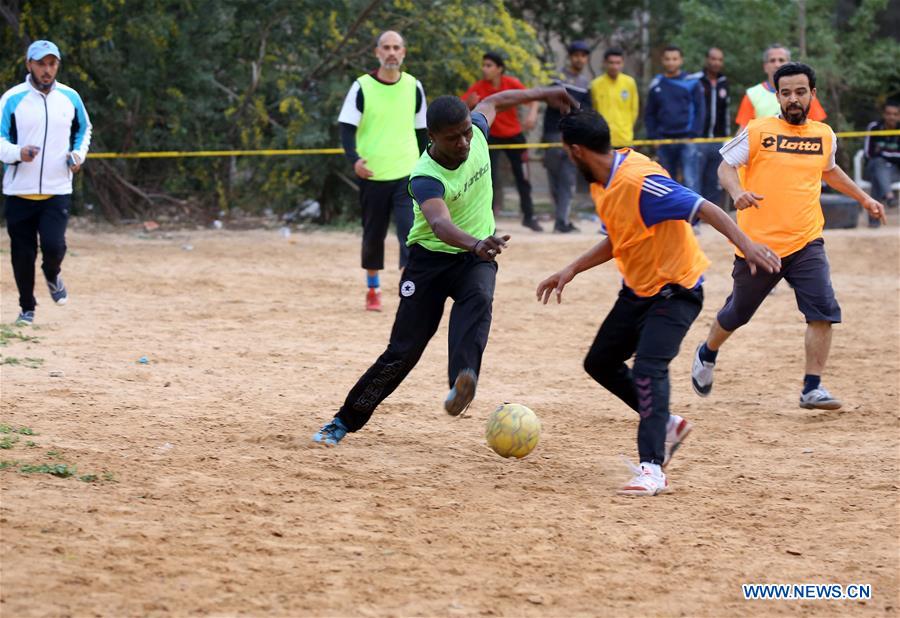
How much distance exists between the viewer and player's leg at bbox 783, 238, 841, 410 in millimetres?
8203

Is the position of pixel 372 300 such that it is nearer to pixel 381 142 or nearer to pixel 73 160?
pixel 381 142

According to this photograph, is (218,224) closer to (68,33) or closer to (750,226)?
(68,33)

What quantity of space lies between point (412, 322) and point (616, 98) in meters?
10.9

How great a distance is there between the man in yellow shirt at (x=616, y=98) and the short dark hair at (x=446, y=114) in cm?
1073

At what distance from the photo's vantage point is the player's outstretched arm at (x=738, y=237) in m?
6.08

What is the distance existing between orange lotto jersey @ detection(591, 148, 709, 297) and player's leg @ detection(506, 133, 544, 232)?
432 inches

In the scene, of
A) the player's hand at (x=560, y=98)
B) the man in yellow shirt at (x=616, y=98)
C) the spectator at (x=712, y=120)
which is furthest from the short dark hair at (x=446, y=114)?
the spectator at (x=712, y=120)

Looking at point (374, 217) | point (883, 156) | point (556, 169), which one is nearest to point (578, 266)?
point (374, 217)

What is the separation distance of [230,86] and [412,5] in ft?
9.39

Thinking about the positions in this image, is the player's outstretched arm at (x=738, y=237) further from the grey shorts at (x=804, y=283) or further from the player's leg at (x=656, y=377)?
the grey shorts at (x=804, y=283)

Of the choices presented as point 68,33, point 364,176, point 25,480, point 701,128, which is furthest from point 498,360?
point 68,33

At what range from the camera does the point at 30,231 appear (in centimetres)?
1080

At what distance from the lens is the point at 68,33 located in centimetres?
1703

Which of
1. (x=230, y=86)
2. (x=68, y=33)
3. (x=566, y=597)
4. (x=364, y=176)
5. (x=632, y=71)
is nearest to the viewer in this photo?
(x=566, y=597)
